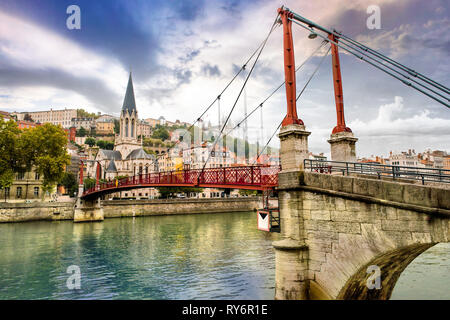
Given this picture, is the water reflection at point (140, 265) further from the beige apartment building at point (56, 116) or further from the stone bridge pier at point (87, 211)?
the beige apartment building at point (56, 116)

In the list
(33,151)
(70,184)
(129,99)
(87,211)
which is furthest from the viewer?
(129,99)

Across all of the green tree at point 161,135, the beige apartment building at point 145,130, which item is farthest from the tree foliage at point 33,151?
the green tree at point 161,135

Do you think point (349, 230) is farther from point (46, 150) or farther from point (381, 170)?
point (46, 150)

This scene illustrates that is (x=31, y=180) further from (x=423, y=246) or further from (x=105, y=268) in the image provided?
(x=423, y=246)

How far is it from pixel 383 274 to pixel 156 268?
1193cm

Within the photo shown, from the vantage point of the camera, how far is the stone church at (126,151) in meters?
98.8

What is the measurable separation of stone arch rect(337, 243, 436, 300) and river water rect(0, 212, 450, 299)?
299cm

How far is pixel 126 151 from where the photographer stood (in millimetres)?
107062

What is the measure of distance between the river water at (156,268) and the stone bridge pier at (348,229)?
12.6 ft

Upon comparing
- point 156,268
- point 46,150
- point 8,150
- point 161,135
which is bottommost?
point 156,268

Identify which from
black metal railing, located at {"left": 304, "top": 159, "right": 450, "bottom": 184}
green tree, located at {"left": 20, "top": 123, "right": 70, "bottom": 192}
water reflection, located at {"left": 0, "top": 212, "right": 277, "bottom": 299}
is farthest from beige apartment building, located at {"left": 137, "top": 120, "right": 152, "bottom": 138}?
black metal railing, located at {"left": 304, "top": 159, "right": 450, "bottom": 184}

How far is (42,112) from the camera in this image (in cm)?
15600

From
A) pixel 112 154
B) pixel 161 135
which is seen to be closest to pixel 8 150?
pixel 112 154
